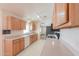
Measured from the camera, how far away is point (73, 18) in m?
0.58

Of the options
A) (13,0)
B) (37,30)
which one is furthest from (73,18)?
(37,30)

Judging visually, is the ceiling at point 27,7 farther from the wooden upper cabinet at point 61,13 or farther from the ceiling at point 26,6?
the wooden upper cabinet at point 61,13

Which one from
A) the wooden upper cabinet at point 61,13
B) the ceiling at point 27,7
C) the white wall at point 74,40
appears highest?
the ceiling at point 27,7

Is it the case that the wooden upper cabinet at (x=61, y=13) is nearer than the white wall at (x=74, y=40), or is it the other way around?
the wooden upper cabinet at (x=61, y=13)

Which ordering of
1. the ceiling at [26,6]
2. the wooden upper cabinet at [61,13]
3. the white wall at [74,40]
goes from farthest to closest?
the ceiling at [26,6] → the white wall at [74,40] → the wooden upper cabinet at [61,13]

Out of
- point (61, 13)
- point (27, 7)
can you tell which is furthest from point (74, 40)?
point (27, 7)

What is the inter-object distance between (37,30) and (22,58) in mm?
11120

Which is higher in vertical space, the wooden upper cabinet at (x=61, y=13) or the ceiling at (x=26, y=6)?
the ceiling at (x=26, y=6)

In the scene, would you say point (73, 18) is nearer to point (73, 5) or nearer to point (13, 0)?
point (73, 5)

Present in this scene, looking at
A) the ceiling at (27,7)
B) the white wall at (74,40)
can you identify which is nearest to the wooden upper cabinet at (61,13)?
the white wall at (74,40)

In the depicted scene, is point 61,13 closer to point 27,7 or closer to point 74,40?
point 74,40

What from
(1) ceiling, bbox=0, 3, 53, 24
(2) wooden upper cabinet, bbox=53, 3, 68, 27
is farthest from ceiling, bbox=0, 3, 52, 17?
(2) wooden upper cabinet, bbox=53, 3, 68, 27

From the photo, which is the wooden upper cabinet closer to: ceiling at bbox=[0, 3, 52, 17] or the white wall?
the white wall

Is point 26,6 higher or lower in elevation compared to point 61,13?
higher
